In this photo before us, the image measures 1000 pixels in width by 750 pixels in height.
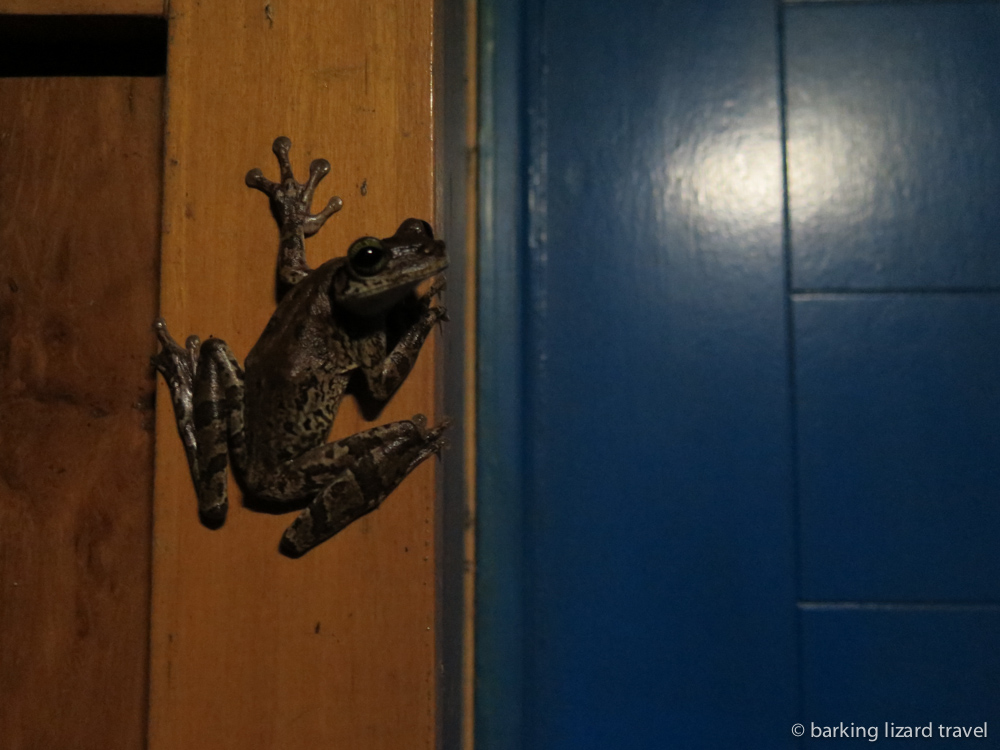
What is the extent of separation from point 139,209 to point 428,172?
0.51m

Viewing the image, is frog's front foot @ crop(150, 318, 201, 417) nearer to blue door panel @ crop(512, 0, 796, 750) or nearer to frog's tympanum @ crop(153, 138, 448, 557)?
frog's tympanum @ crop(153, 138, 448, 557)

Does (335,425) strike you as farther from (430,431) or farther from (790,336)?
(790,336)

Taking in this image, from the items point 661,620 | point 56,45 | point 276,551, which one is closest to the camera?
point 276,551

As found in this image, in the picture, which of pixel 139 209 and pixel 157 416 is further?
pixel 139 209

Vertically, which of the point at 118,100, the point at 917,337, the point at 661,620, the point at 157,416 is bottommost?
the point at 661,620

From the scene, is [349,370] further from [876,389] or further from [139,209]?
[876,389]

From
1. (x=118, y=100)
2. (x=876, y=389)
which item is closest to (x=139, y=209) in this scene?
(x=118, y=100)

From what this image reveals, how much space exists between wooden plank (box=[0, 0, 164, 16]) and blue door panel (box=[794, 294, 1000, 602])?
3.95ft

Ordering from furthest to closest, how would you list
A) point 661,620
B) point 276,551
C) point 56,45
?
point 661,620 → point 56,45 → point 276,551

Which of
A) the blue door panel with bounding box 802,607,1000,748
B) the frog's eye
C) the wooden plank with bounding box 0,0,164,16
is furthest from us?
the blue door panel with bounding box 802,607,1000,748

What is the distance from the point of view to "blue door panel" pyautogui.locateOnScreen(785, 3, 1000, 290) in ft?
4.23

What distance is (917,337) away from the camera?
1.28 meters

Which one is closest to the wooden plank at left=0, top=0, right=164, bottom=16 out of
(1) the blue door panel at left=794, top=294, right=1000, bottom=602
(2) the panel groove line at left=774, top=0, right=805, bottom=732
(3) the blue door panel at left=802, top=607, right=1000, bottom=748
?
(2) the panel groove line at left=774, top=0, right=805, bottom=732

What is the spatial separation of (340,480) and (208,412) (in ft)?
0.70
